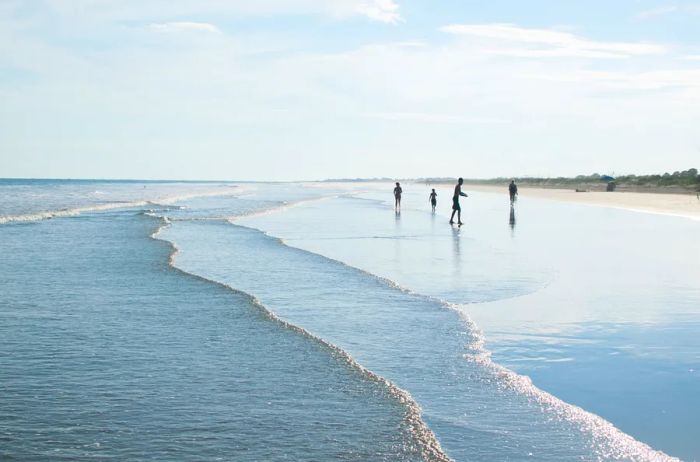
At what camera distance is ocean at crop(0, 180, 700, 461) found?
6191 mm

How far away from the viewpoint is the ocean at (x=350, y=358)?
244 inches

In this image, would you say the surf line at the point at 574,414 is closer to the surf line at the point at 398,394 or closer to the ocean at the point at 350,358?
the ocean at the point at 350,358

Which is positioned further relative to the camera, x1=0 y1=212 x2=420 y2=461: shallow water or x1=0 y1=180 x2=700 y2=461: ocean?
x1=0 y1=180 x2=700 y2=461: ocean

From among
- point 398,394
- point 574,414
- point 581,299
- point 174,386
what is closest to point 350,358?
point 398,394

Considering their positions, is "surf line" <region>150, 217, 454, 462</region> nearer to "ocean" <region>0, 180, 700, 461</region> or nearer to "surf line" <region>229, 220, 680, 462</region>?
"ocean" <region>0, 180, 700, 461</region>

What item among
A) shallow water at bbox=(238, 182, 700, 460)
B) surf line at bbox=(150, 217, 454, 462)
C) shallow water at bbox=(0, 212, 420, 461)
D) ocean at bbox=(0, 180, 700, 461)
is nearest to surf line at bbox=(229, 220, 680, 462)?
ocean at bbox=(0, 180, 700, 461)

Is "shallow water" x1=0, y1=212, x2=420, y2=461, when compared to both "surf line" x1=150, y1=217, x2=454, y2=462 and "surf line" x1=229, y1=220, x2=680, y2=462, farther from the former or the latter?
"surf line" x1=229, y1=220, x2=680, y2=462

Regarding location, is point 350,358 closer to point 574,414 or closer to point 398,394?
point 398,394

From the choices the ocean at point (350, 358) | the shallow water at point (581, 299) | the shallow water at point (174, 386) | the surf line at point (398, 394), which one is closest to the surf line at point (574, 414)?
the ocean at point (350, 358)

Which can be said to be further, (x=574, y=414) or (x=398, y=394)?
(x=398, y=394)

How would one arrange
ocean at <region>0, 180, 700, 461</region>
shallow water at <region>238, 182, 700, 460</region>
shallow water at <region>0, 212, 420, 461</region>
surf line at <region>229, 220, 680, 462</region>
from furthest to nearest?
shallow water at <region>238, 182, 700, 460</region> < ocean at <region>0, 180, 700, 461</region> < shallow water at <region>0, 212, 420, 461</region> < surf line at <region>229, 220, 680, 462</region>

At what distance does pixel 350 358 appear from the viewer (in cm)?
881

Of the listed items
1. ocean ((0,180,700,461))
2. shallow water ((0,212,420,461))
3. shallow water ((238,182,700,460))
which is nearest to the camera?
shallow water ((0,212,420,461))

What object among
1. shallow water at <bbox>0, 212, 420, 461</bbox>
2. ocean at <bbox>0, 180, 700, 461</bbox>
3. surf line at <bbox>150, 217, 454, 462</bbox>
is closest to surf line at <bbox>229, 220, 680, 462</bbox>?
ocean at <bbox>0, 180, 700, 461</bbox>
